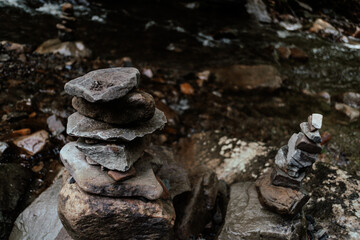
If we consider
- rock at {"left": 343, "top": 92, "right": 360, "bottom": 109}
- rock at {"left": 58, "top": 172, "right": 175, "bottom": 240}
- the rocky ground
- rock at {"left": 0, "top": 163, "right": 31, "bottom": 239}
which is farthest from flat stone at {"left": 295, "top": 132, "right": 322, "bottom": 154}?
rock at {"left": 343, "top": 92, "right": 360, "bottom": 109}

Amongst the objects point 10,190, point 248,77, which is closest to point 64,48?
point 10,190

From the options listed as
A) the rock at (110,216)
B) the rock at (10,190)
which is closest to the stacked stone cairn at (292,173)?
the rock at (110,216)

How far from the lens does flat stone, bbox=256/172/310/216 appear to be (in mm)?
3318

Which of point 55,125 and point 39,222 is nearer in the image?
point 39,222

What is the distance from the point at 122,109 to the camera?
2.81 m

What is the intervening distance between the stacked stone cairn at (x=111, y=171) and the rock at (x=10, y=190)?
134cm

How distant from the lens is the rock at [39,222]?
11.7 feet

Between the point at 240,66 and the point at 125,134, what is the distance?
6.17 meters

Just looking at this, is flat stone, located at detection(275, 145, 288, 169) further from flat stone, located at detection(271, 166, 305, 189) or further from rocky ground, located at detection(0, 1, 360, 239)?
rocky ground, located at detection(0, 1, 360, 239)

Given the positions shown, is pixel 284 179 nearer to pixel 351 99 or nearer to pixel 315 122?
pixel 315 122

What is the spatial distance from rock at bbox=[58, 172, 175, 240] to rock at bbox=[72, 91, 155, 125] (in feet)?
2.84

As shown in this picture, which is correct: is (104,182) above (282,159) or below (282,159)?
below

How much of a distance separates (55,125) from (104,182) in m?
2.88

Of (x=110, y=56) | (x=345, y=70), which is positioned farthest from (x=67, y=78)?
(x=345, y=70)
